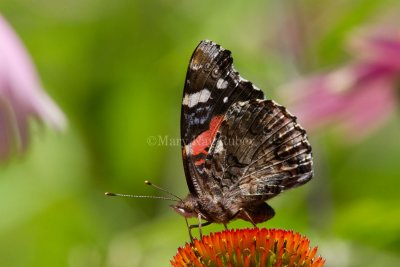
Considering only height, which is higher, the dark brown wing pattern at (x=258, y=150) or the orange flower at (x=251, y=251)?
the dark brown wing pattern at (x=258, y=150)

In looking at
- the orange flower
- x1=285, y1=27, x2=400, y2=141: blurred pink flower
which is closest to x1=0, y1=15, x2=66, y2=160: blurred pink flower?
the orange flower

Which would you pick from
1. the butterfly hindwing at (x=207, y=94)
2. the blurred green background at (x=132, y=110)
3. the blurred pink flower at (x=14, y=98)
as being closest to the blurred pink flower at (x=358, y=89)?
the blurred green background at (x=132, y=110)

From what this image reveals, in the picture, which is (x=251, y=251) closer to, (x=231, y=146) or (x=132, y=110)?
(x=231, y=146)

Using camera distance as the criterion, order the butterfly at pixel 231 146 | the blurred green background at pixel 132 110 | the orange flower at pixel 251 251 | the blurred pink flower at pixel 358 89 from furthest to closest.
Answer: the blurred green background at pixel 132 110, the blurred pink flower at pixel 358 89, the butterfly at pixel 231 146, the orange flower at pixel 251 251

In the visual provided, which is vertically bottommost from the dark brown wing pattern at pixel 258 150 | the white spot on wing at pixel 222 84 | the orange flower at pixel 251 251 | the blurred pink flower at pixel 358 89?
the orange flower at pixel 251 251

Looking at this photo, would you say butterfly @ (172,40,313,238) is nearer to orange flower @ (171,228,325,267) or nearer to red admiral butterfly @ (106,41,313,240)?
red admiral butterfly @ (106,41,313,240)

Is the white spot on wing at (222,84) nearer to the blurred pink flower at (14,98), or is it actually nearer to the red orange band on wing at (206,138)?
the red orange band on wing at (206,138)

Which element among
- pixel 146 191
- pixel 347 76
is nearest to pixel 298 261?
pixel 347 76
